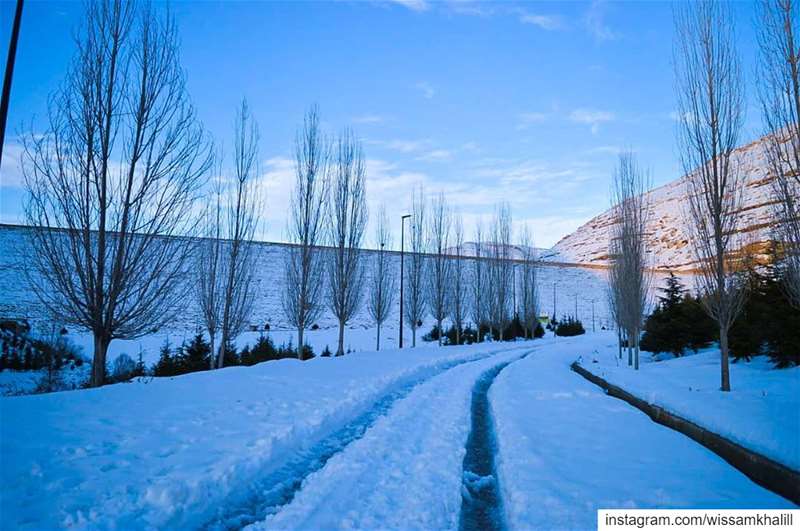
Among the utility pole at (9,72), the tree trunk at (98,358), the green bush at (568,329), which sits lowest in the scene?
the green bush at (568,329)

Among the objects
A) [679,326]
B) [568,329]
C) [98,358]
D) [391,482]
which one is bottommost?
[568,329]

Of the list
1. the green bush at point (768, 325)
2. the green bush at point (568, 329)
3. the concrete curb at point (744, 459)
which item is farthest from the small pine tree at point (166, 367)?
the green bush at point (568, 329)

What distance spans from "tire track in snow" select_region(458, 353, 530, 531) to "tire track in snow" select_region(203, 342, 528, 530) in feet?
5.57

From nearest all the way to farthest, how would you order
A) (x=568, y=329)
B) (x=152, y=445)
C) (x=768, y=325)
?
(x=152, y=445)
(x=768, y=325)
(x=568, y=329)

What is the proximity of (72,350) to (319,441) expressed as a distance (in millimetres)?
17502

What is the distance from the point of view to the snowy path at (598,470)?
392cm

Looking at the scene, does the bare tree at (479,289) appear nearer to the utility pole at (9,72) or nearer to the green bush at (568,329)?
the green bush at (568,329)

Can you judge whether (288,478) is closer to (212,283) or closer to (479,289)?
(212,283)

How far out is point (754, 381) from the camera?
409 inches

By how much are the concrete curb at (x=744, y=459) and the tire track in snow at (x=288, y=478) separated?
4.76m

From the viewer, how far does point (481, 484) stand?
4754 mm

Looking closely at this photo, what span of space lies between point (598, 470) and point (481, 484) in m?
1.33

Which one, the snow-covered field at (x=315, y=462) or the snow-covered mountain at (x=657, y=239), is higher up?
the snow-covered mountain at (x=657, y=239)

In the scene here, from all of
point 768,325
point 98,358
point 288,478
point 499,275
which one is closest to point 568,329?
point 499,275
